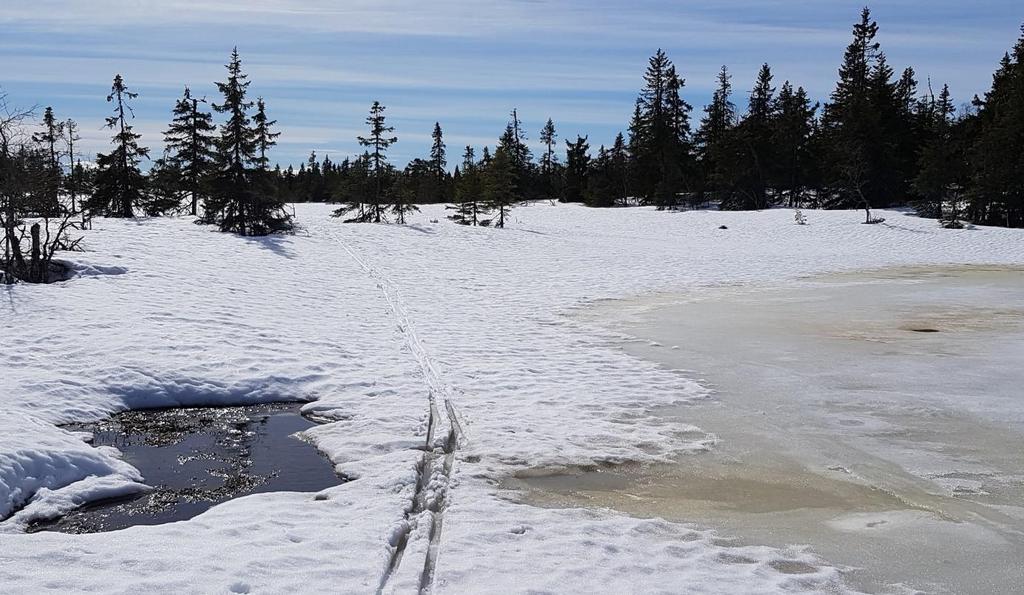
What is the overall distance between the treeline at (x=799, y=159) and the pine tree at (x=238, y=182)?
120 inches

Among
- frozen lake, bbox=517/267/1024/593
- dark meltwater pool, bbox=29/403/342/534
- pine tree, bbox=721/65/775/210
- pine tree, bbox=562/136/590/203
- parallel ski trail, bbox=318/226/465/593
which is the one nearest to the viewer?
parallel ski trail, bbox=318/226/465/593

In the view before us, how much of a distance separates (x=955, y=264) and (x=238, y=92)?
30.9m

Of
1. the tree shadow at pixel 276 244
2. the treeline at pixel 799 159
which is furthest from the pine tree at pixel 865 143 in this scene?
the tree shadow at pixel 276 244

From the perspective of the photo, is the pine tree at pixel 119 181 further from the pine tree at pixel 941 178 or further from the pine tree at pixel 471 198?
the pine tree at pixel 941 178

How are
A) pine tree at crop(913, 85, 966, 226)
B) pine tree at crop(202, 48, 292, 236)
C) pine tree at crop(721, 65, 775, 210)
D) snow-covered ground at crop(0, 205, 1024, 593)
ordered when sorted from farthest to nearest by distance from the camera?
pine tree at crop(721, 65, 775, 210), pine tree at crop(913, 85, 966, 226), pine tree at crop(202, 48, 292, 236), snow-covered ground at crop(0, 205, 1024, 593)

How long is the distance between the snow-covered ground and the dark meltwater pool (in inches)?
10.2

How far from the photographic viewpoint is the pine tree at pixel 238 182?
32.0 metres

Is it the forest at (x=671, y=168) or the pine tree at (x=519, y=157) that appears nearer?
the forest at (x=671, y=168)

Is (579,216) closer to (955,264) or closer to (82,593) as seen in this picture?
(955,264)

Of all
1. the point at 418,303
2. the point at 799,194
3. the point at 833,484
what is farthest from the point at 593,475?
the point at 799,194

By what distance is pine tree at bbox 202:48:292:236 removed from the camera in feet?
105

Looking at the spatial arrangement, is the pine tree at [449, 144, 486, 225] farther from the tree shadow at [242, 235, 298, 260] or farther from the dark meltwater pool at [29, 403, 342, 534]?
the dark meltwater pool at [29, 403, 342, 534]

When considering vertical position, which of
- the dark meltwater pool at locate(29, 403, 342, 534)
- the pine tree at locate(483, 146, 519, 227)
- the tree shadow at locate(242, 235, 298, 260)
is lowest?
the dark meltwater pool at locate(29, 403, 342, 534)

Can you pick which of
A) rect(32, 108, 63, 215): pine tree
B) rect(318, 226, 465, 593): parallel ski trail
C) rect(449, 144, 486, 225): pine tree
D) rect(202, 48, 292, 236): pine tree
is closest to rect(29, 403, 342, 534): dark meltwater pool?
rect(318, 226, 465, 593): parallel ski trail
